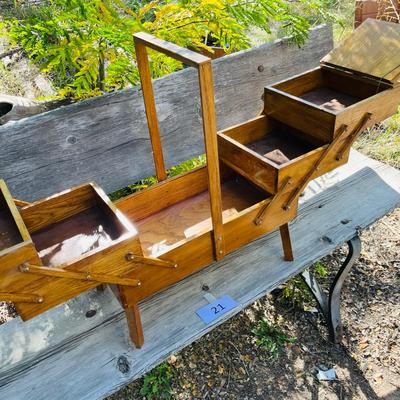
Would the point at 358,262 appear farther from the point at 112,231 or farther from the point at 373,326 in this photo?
the point at 112,231

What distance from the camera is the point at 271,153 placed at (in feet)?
5.73

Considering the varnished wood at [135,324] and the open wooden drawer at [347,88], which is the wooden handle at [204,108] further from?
the open wooden drawer at [347,88]

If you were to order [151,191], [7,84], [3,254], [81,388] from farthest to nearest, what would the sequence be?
[7,84]
[151,191]
[81,388]
[3,254]

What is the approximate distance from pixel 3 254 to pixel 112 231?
435mm

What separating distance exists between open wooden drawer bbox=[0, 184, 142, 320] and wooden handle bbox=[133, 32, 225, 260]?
11.2 inches

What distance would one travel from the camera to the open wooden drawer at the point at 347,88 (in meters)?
1.64

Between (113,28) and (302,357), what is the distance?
72.9 inches

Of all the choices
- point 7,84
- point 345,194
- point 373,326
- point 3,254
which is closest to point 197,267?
point 3,254

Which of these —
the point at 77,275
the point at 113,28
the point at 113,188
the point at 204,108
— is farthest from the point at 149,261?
the point at 113,28

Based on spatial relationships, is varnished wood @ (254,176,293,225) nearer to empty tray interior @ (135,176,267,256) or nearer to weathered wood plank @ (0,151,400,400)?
empty tray interior @ (135,176,267,256)

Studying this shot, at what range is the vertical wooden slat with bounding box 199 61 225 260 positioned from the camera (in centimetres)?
107

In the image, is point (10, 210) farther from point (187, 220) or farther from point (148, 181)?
point (148, 181)

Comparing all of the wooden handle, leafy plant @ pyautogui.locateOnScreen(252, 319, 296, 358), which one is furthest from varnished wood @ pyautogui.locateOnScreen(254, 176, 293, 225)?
leafy plant @ pyautogui.locateOnScreen(252, 319, 296, 358)

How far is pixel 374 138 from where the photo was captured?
3371 mm
